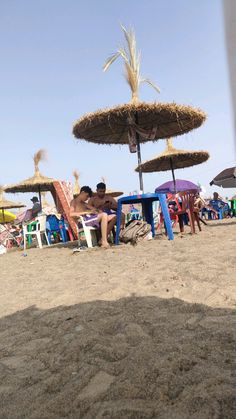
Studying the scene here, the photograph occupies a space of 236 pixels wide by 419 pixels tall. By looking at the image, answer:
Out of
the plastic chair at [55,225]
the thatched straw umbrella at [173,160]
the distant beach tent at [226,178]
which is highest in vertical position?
the thatched straw umbrella at [173,160]

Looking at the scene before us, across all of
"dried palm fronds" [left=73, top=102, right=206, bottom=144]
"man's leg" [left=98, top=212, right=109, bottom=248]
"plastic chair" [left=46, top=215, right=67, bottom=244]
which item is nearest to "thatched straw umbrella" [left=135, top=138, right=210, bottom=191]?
"dried palm fronds" [left=73, top=102, right=206, bottom=144]

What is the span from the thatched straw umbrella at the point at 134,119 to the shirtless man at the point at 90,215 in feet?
4.27

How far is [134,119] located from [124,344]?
5100 millimetres

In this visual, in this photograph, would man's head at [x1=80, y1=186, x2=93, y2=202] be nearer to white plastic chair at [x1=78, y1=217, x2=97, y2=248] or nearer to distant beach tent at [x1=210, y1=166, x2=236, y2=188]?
white plastic chair at [x1=78, y1=217, x2=97, y2=248]

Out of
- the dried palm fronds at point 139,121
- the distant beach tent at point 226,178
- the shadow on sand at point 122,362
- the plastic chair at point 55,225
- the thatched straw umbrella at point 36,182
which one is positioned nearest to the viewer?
the shadow on sand at point 122,362

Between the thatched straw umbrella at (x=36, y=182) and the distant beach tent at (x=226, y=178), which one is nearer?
the distant beach tent at (x=226, y=178)

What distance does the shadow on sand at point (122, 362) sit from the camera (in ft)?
3.67

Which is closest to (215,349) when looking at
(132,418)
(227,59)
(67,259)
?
(132,418)

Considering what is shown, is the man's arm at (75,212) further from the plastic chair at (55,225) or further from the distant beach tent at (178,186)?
the distant beach tent at (178,186)

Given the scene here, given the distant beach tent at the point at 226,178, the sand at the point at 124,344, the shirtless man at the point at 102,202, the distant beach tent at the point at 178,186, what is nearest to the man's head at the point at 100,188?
the shirtless man at the point at 102,202

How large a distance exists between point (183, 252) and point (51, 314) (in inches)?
77.1

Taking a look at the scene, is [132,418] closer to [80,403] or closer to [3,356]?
[80,403]

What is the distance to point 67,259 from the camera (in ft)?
14.6

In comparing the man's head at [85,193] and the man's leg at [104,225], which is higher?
the man's head at [85,193]
